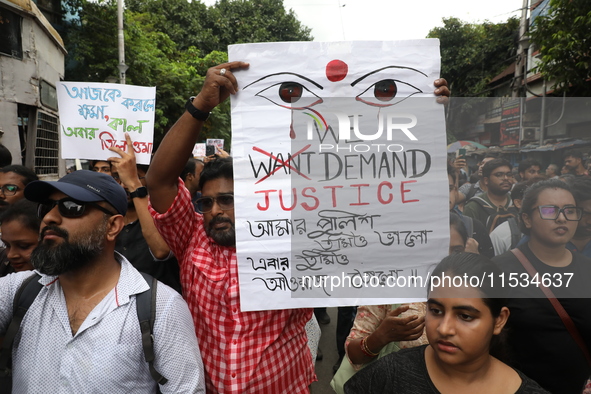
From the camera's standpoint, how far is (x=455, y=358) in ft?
4.98

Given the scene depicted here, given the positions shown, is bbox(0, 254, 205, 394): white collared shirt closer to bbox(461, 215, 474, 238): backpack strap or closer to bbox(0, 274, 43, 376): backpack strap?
bbox(0, 274, 43, 376): backpack strap

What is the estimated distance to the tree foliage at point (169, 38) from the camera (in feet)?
49.5

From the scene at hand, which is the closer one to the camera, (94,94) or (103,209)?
(103,209)

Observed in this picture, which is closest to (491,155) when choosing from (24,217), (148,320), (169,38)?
(148,320)

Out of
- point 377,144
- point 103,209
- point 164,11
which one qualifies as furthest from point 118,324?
point 164,11

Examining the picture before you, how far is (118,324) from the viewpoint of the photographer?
63.6 inches

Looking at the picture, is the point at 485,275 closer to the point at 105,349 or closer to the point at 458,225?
the point at 458,225

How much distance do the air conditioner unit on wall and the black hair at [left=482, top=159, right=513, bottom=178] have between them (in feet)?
0.59

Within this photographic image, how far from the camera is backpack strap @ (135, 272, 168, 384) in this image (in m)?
1.59

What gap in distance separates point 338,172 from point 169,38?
21554 mm

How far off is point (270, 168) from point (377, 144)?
0.47 metres

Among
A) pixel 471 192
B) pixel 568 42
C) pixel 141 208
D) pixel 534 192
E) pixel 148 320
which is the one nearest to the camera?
pixel 148 320

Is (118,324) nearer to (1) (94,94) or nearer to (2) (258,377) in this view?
(2) (258,377)

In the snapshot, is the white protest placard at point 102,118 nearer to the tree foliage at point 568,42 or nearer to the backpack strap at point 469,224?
the backpack strap at point 469,224
